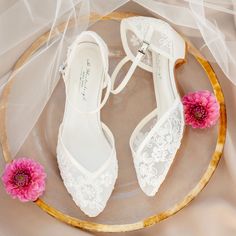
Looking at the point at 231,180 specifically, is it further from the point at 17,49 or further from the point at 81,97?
the point at 17,49

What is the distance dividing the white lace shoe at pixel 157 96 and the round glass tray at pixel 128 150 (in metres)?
0.02

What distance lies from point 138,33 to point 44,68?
0.17 meters

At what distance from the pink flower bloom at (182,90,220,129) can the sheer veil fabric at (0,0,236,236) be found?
52 mm

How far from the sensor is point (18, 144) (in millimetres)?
929

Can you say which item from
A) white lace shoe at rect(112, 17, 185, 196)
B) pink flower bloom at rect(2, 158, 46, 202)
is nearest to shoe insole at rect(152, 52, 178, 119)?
white lace shoe at rect(112, 17, 185, 196)

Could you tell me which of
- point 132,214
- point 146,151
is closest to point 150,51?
point 146,151

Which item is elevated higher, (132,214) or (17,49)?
(17,49)

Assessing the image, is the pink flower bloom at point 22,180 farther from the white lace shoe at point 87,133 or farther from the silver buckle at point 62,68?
the silver buckle at point 62,68

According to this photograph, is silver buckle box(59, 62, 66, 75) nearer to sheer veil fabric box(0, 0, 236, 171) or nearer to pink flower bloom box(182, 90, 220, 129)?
sheer veil fabric box(0, 0, 236, 171)
